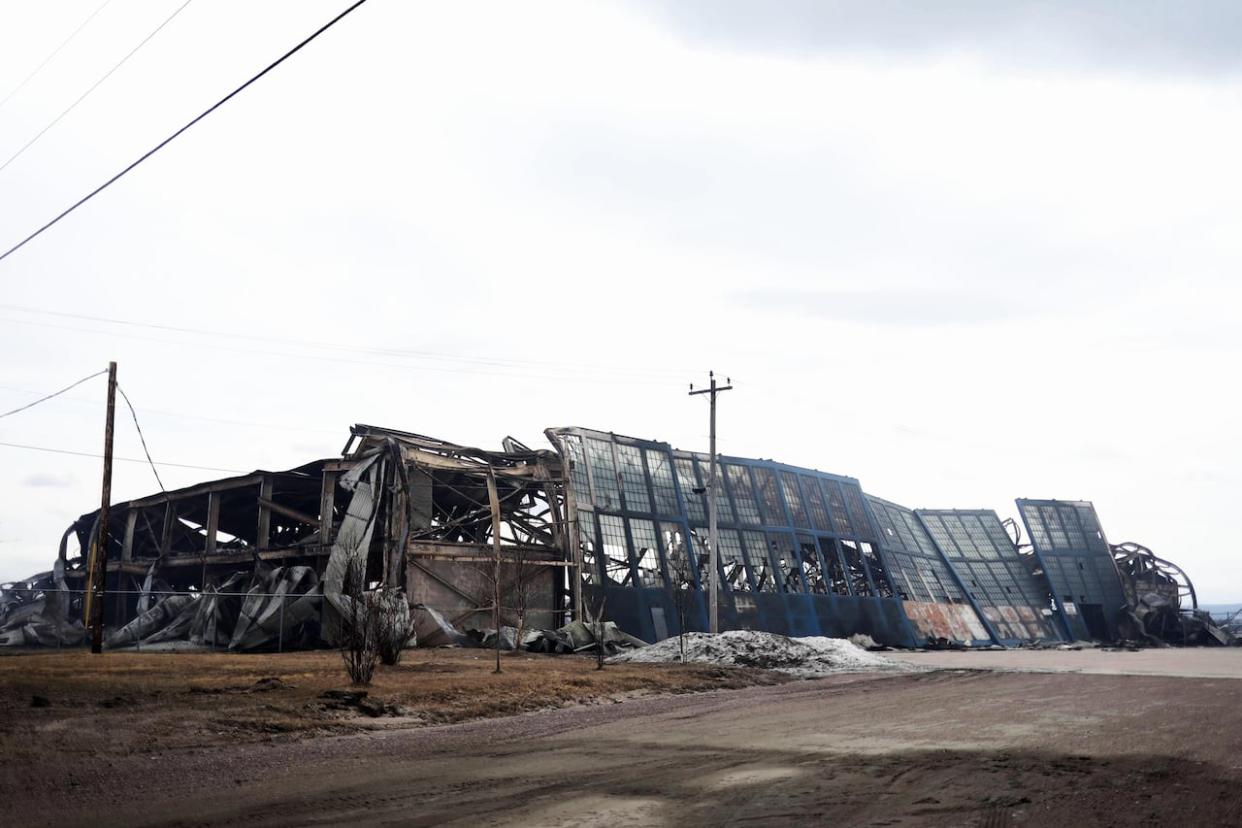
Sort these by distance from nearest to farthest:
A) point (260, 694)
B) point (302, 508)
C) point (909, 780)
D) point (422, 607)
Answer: point (909, 780), point (260, 694), point (422, 607), point (302, 508)

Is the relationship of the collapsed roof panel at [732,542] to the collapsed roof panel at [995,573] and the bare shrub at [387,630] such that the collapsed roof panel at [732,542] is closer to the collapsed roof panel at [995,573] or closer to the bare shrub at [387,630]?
the collapsed roof panel at [995,573]

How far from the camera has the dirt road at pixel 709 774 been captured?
7.72 metres

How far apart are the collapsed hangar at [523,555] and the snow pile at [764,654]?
4.54 feet

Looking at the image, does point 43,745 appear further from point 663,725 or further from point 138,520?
point 138,520

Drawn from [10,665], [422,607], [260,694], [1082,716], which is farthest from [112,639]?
[1082,716]

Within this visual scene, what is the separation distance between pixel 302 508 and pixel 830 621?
22.7m

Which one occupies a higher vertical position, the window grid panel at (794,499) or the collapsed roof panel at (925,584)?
the window grid panel at (794,499)

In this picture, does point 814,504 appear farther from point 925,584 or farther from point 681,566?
point 681,566

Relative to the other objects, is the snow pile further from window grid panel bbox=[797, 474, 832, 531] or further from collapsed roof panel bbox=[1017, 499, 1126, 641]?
collapsed roof panel bbox=[1017, 499, 1126, 641]

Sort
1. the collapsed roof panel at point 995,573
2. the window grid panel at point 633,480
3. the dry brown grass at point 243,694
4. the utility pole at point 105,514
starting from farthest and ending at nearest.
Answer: the collapsed roof panel at point 995,573, the window grid panel at point 633,480, the utility pole at point 105,514, the dry brown grass at point 243,694

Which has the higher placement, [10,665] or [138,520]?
[138,520]

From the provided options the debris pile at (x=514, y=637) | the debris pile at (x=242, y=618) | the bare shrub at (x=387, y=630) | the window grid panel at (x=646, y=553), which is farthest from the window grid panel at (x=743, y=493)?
the bare shrub at (x=387, y=630)

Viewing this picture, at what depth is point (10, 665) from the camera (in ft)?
65.0

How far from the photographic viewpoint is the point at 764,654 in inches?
1172
